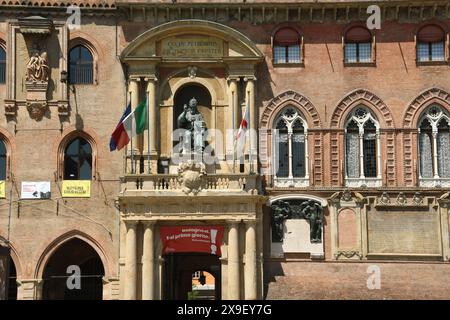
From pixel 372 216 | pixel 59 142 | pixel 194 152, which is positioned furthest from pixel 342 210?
pixel 59 142

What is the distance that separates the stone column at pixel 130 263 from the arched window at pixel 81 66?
6.75m

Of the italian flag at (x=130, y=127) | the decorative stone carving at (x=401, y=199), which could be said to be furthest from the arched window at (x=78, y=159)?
the decorative stone carving at (x=401, y=199)

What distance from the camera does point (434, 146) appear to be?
33844mm

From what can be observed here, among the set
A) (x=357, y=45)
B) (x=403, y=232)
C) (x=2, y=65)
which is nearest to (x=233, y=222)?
(x=403, y=232)

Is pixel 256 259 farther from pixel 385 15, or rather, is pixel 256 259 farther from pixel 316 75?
pixel 385 15

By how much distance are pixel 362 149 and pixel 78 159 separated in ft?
39.4

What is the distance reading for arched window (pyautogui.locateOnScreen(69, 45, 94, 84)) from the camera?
113ft

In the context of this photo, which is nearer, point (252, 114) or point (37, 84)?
point (252, 114)

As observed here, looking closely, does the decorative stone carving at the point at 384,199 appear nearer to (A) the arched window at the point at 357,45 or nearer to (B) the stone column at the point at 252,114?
(B) the stone column at the point at 252,114

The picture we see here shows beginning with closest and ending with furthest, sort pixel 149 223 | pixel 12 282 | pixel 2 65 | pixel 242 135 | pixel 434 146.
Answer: pixel 149 223
pixel 242 135
pixel 434 146
pixel 2 65
pixel 12 282

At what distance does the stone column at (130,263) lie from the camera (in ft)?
104

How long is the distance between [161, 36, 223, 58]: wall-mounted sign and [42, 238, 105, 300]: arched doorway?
8866 mm

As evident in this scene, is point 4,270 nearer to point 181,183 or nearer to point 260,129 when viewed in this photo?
point 181,183

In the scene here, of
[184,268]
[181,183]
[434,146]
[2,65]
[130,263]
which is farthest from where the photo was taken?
[184,268]
